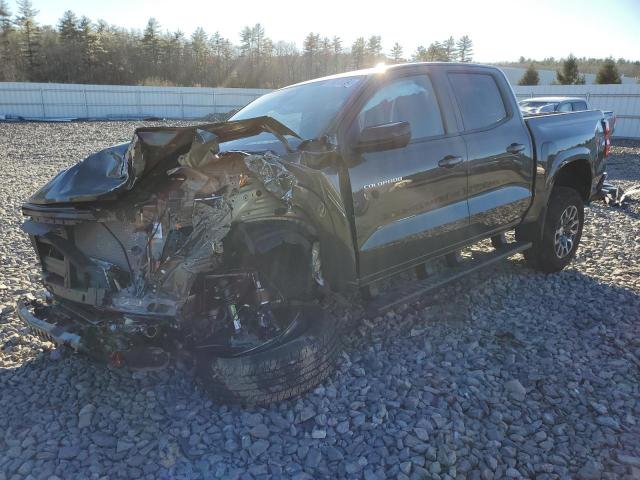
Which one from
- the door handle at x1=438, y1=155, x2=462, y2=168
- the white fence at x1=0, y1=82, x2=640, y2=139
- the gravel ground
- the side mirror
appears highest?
the white fence at x1=0, y1=82, x2=640, y2=139

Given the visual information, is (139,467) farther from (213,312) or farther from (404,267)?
(404,267)

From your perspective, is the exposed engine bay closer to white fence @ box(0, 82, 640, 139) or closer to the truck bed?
the truck bed

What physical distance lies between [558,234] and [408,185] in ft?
8.13

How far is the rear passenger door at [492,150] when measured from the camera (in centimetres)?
418

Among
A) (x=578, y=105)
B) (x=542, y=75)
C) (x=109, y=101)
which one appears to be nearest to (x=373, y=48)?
(x=542, y=75)

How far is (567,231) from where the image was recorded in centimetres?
537

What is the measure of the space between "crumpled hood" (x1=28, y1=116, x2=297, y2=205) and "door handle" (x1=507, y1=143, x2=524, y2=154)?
2.41 meters

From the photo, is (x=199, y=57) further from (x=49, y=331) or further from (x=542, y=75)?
(x=49, y=331)

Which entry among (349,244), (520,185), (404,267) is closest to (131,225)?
(349,244)

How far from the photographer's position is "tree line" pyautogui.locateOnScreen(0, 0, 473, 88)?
4459 cm

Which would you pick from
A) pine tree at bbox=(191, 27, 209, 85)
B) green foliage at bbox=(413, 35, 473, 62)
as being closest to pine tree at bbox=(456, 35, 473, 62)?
green foliage at bbox=(413, 35, 473, 62)

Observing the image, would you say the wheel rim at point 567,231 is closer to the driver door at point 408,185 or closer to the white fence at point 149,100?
the driver door at point 408,185

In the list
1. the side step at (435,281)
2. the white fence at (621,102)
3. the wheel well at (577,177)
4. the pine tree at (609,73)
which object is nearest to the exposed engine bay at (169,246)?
the side step at (435,281)

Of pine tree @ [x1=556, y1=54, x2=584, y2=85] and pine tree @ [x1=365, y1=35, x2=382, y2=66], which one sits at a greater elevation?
pine tree @ [x1=365, y1=35, x2=382, y2=66]
